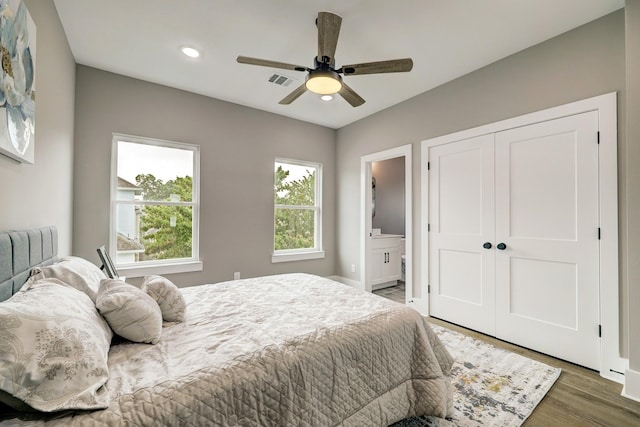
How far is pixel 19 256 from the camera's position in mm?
1320

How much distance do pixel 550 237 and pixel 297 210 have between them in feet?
10.7

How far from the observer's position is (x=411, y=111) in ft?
12.1

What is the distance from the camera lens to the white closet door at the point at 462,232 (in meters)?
2.92

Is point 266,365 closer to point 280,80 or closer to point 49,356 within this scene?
point 49,356

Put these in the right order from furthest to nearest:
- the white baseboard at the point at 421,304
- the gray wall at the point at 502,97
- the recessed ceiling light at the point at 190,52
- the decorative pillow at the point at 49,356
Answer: the white baseboard at the point at 421,304
the recessed ceiling light at the point at 190,52
the gray wall at the point at 502,97
the decorative pillow at the point at 49,356

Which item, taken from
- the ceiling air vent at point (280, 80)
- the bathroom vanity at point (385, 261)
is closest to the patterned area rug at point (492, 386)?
the bathroom vanity at point (385, 261)

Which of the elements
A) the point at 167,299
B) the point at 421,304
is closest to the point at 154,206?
the point at 167,299

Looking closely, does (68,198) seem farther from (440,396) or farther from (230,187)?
(440,396)

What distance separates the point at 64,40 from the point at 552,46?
4302 mm

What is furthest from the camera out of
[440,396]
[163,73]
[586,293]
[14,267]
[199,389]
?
[163,73]

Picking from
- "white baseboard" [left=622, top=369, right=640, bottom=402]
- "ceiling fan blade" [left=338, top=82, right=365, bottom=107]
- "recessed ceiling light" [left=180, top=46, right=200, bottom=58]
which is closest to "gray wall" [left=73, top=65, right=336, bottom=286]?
"recessed ceiling light" [left=180, top=46, right=200, bottom=58]

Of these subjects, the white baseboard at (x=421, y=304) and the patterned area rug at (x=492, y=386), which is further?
the white baseboard at (x=421, y=304)

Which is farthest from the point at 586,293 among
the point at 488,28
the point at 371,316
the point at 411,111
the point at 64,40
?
the point at 64,40

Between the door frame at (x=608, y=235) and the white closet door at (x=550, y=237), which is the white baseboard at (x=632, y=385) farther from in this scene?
the white closet door at (x=550, y=237)
